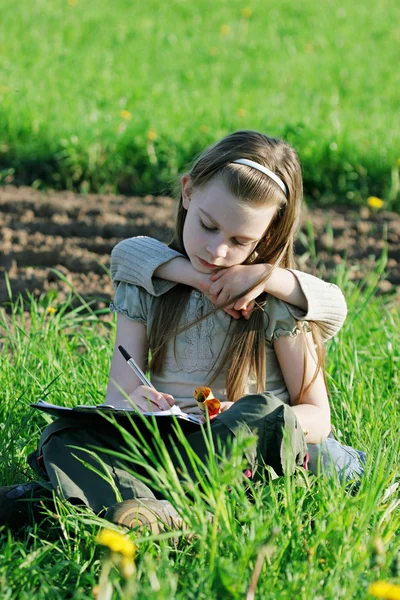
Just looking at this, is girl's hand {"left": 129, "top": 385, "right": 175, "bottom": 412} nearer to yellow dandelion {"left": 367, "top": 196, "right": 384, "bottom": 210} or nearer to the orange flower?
the orange flower

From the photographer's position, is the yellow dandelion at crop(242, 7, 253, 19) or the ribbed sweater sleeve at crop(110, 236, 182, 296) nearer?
the ribbed sweater sleeve at crop(110, 236, 182, 296)

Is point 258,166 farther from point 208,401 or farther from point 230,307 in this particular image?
point 208,401

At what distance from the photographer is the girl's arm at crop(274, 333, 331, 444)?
2303mm

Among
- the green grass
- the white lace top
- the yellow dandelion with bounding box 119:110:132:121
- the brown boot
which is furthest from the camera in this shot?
the yellow dandelion with bounding box 119:110:132:121

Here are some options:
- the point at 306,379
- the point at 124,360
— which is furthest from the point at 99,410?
the point at 306,379

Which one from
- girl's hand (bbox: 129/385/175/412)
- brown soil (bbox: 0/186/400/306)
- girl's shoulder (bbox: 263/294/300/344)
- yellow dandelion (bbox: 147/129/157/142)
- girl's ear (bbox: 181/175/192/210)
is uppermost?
girl's ear (bbox: 181/175/192/210)

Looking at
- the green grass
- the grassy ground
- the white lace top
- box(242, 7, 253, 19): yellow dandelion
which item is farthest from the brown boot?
box(242, 7, 253, 19): yellow dandelion

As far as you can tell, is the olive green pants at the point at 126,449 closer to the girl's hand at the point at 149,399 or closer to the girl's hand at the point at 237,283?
the girl's hand at the point at 149,399

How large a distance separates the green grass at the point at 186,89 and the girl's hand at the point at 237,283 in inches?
106

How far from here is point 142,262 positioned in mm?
2373

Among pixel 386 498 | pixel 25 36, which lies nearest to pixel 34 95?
pixel 25 36

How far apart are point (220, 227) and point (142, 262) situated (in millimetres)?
287

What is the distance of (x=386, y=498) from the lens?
2008 millimetres

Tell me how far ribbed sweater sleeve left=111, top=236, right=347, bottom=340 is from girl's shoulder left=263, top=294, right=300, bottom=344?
0.04ft
